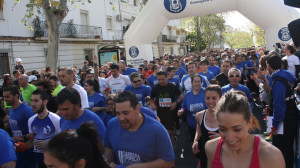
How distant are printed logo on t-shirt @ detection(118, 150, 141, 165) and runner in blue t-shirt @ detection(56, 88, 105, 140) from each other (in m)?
0.50

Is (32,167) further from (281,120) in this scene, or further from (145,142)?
(281,120)

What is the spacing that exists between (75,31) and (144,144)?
19.5 meters

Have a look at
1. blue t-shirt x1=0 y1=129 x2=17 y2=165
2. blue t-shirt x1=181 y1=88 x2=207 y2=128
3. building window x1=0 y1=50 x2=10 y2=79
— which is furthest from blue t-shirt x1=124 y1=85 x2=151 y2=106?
building window x1=0 y1=50 x2=10 y2=79

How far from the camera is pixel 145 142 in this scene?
8.28 feet

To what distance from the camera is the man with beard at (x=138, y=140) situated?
8.29ft

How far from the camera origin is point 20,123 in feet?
12.8

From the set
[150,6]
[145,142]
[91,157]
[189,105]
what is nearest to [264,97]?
[189,105]

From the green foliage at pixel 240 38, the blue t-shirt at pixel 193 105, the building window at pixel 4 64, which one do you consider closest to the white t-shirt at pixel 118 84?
the blue t-shirt at pixel 193 105

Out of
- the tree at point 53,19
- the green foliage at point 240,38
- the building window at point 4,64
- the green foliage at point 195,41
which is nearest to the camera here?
the tree at point 53,19

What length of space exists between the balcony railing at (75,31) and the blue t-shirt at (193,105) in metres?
15.1

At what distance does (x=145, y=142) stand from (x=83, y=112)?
1.03 metres

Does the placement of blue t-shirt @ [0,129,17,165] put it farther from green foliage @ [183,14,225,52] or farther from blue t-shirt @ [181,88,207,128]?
green foliage @ [183,14,225,52]

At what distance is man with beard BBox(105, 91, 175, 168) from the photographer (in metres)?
2.53

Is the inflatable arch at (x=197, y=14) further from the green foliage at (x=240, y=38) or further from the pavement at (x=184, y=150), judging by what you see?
the green foliage at (x=240, y=38)
